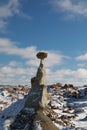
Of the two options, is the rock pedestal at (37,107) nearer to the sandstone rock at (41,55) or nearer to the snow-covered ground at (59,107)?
the sandstone rock at (41,55)

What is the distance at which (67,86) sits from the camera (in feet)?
240

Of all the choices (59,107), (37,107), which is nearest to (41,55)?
(37,107)

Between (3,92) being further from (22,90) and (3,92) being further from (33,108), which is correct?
(33,108)

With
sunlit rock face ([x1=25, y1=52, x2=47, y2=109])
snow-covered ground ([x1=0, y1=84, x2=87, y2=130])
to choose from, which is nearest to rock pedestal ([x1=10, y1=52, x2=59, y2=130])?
sunlit rock face ([x1=25, y1=52, x2=47, y2=109])

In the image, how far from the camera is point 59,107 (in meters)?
53.5

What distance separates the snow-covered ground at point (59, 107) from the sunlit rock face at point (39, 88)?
3.63m

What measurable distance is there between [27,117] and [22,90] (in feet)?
108

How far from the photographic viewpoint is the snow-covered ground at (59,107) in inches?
1688

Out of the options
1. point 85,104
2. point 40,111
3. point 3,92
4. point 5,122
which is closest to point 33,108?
point 40,111

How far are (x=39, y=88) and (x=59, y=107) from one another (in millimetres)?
14451

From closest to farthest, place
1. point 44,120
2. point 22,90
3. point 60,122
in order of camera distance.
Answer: point 44,120
point 60,122
point 22,90

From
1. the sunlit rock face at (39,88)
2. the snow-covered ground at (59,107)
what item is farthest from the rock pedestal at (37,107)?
the snow-covered ground at (59,107)

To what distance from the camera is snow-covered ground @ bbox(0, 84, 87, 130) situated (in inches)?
1688

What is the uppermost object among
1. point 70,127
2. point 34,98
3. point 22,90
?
point 22,90
